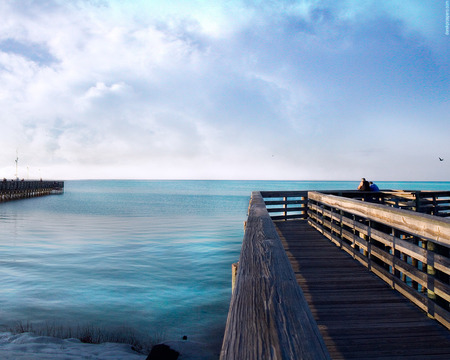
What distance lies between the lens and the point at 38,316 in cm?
842

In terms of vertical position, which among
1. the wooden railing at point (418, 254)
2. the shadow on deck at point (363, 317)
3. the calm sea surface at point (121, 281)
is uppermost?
the wooden railing at point (418, 254)

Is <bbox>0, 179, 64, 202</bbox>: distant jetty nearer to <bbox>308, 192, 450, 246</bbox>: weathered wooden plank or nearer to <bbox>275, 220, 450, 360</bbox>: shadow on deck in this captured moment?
<bbox>275, 220, 450, 360</bbox>: shadow on deck

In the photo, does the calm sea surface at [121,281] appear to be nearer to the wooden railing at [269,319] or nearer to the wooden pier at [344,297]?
the wooden pier at [344,297]

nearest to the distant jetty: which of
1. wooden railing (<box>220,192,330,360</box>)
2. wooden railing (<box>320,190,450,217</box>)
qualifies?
wooden railing (<box>320,190,450,217</box>)

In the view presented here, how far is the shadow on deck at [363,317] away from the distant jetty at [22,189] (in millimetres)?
60183

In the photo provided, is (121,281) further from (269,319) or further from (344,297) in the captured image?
(269,319)

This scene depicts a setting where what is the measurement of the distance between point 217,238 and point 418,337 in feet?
58.2

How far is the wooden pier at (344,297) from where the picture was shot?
1.31m

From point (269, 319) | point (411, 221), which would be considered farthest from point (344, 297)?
point (269, 319)

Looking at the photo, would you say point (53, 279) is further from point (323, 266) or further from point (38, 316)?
point (323, 266)

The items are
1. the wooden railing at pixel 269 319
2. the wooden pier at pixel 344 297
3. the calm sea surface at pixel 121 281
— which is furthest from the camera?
the calm sea surface at pixel 121 281

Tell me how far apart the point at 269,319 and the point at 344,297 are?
3389 mm

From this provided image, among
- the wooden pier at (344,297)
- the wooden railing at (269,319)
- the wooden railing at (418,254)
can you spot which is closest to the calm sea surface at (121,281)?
the wooden pier at (344,297)

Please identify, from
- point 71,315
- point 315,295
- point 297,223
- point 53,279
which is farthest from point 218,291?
point 315,295
